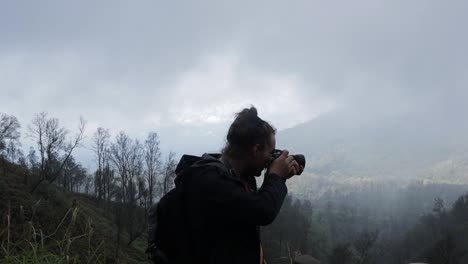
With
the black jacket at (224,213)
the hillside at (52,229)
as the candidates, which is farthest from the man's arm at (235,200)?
the hillside at (52,229)

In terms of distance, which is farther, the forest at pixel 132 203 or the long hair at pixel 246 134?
the forest at pixel 132 203

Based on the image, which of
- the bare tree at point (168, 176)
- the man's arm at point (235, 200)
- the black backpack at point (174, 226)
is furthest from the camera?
the bare tree at point (168, 176)

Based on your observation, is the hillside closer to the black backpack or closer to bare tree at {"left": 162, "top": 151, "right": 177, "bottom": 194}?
the black backpack

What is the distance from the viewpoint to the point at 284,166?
2.02 m

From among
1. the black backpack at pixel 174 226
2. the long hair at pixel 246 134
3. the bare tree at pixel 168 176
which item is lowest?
the black backpack at pixel 174 226

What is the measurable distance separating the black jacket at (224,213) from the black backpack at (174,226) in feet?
0.05

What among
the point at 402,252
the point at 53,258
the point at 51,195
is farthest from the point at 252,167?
the point at 402,252

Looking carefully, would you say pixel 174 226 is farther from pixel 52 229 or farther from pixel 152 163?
pixel 152 163

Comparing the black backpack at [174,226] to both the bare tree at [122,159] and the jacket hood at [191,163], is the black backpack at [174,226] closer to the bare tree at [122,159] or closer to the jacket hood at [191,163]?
the jacket hood at [191,163]

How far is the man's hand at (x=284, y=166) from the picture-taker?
201cm

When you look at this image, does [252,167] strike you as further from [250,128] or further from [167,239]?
[167,239]

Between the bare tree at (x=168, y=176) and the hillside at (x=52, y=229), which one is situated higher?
the bare tree at (x=168, y=176)

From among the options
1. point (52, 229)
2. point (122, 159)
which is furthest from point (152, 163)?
point (52, 229)

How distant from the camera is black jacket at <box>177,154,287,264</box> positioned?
184cm
